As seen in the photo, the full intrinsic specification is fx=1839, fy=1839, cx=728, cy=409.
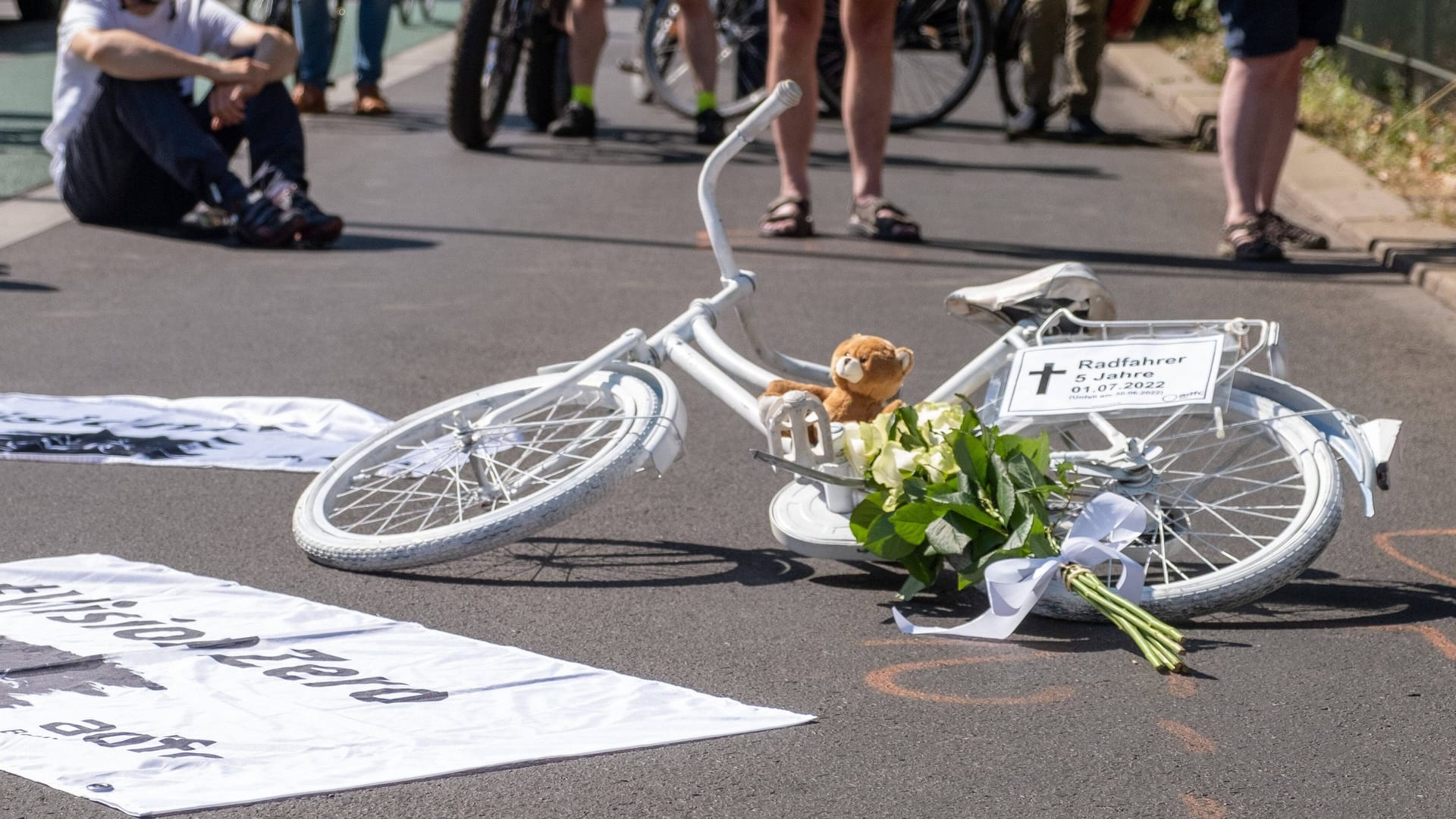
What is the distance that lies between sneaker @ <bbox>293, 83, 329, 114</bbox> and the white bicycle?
7.23m

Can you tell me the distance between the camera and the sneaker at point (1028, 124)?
10461 mm

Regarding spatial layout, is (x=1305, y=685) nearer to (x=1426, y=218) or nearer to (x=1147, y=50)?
(x=1426, y=218)

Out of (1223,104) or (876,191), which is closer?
(1223,104)

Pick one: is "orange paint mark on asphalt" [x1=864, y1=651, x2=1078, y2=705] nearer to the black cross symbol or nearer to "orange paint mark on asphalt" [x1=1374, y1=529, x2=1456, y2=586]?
the black cross symbol

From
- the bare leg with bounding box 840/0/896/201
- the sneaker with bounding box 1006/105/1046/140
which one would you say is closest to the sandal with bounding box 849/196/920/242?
the bare leg with bounding box 840/0/896/201

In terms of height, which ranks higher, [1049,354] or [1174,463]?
[1049,354]

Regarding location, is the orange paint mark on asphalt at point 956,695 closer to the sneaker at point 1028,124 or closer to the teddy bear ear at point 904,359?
the teddy bear ear at point 904,359

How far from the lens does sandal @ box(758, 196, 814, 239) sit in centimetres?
709

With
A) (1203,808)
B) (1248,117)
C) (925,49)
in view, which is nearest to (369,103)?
(925,49)

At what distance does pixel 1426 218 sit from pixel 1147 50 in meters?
7.98

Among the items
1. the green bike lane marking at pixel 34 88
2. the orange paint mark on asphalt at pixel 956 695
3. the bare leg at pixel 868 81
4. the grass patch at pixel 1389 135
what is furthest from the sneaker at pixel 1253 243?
the green bike lane marking at pixel 34 88

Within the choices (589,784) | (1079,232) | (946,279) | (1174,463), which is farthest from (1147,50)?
(589,784)

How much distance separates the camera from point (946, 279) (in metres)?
6.43

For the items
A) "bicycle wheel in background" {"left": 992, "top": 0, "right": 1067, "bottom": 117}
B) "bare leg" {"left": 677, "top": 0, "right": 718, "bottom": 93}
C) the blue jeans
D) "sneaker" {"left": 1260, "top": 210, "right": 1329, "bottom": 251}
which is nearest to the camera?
"sneaker" {"left": 1260, "top": 210, "right": 1329, "bottom": 251}
